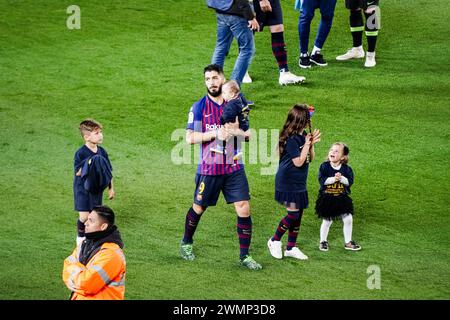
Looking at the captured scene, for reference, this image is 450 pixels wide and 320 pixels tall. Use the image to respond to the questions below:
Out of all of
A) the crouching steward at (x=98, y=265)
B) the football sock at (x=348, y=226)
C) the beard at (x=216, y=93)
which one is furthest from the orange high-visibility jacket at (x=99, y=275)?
the football sock at (x=348, y=226)

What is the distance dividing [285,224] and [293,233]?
0.11 m

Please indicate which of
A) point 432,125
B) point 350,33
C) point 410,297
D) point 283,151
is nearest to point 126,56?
point 350,33

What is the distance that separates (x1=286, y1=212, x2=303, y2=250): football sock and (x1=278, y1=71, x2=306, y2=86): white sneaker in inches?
160

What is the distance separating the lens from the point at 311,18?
12586mm

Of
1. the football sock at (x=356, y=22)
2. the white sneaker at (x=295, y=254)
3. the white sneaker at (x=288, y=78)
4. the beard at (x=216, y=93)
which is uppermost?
the football sock at (x=356, y=22)

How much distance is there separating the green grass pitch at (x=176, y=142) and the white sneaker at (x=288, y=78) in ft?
0.31

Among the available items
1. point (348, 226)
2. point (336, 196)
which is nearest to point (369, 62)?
point (336, 196)

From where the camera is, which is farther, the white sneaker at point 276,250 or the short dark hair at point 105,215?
the white sneaker at point 276,250

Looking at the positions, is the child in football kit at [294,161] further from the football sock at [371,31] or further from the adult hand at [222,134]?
the football sock at [371,31]

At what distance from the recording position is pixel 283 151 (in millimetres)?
8328

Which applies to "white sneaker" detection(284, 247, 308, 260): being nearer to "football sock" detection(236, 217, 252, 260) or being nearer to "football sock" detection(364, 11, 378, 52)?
"football sock" detection(236, 217, 252, 260)

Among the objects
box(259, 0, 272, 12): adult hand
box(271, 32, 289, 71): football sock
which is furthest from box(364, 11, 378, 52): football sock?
box(259, 0, 272, 12): adult hand

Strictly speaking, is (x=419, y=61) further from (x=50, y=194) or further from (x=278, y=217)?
(x=50, y=194)

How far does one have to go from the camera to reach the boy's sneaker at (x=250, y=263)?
26.8ft
